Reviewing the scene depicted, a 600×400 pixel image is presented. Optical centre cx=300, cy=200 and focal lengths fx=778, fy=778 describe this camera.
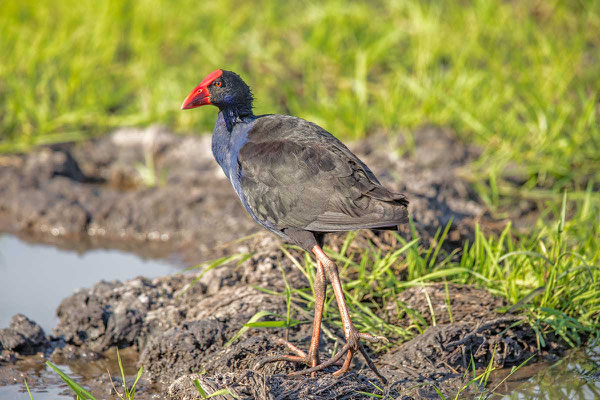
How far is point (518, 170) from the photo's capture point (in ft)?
18.6

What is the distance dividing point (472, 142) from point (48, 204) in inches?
129

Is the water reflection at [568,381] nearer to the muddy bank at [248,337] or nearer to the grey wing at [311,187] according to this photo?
the muddy bank at [248,337]

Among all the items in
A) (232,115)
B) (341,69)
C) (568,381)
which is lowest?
(568,381)

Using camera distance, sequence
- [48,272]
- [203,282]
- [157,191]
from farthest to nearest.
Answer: [157,191]
[48,272]
[203,282]

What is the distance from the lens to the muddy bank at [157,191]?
533cm

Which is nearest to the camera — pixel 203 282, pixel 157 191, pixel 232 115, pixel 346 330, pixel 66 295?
pixel 346 330

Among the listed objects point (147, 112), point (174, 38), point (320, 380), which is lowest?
point (320, 380)

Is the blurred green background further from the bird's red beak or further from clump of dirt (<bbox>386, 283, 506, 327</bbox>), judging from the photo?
the bird's red beak

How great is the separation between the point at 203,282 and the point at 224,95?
3.52ft

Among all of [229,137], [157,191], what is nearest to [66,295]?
[157,191]

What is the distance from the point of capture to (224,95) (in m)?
3.82

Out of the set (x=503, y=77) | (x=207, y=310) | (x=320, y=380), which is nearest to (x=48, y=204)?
(x=207, y=310)

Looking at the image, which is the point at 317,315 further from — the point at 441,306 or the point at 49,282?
the point at 49,282

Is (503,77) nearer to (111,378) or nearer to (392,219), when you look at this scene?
(392,219)
